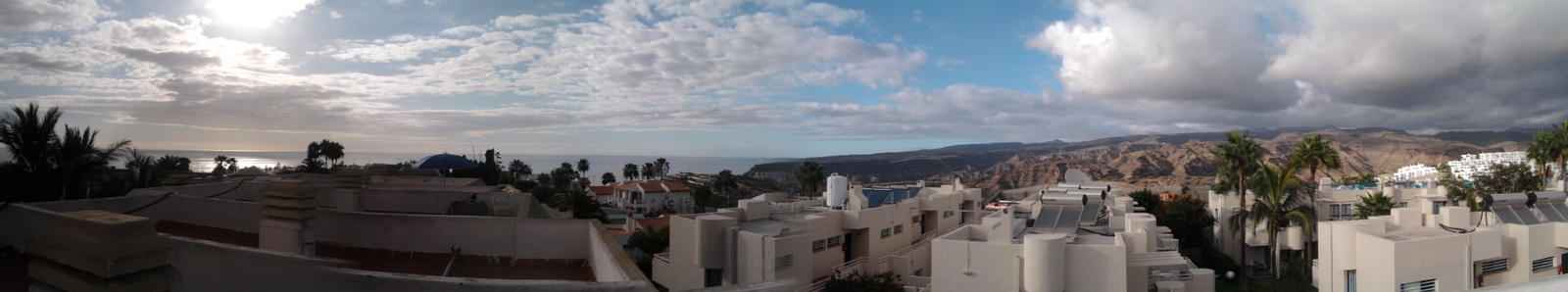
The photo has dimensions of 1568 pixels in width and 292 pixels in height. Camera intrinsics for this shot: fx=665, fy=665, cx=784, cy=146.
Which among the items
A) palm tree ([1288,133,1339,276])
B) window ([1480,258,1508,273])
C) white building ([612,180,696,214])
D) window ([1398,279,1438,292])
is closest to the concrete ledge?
window ([1398,279,1438,292])

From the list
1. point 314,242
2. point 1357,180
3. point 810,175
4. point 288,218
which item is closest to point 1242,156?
point 1357,180

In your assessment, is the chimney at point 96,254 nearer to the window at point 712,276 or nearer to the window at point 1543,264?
the window at point 712,276

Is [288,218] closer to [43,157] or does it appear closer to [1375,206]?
[43,157]

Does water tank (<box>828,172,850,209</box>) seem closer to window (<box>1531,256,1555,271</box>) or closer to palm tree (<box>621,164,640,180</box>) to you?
window (<box>1531,256,1555,271</box>)

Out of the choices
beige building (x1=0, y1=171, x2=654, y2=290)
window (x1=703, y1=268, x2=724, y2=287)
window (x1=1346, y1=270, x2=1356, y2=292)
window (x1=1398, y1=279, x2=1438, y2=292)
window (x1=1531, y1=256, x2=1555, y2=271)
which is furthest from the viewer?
window (x1=703, y1=268, x2=724, y2=287)

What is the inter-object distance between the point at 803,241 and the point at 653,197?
54.4 meters

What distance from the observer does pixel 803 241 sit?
1365 centimetres

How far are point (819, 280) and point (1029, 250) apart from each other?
21.9 feet

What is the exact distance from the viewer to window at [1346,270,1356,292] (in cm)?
1131

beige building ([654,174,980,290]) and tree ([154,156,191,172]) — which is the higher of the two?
tree ([154,156,191,172])

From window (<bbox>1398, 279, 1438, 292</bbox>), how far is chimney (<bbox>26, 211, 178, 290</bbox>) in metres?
15.2

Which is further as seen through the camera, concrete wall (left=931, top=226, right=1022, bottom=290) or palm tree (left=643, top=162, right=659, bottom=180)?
palm tree (left=643, top=162, right=659, bottom=180)

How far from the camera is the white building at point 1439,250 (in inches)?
424

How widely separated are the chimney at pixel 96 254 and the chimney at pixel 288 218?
3.66 m
